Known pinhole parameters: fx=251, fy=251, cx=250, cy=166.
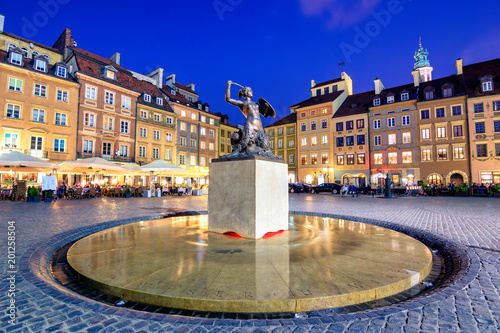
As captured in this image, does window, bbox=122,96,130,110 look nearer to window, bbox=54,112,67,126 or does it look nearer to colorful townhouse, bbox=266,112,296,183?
window, bbox=54,112,67,126

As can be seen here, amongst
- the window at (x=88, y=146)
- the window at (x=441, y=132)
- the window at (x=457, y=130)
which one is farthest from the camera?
the window at (x=441, y=132)

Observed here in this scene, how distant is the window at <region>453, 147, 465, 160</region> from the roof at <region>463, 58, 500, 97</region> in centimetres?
699

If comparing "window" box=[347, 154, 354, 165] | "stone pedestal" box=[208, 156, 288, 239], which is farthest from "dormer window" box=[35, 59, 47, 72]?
"window" box=[347, 154, 354, 165]

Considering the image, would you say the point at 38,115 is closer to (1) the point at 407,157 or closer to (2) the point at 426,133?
(1) the point at 407,157

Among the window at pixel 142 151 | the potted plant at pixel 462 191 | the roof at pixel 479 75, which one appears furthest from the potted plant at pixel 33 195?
the roof at pixel 479 75

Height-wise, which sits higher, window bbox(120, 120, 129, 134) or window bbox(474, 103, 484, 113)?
window bbox(474, 103, 484, 113)

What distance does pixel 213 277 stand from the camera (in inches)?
126

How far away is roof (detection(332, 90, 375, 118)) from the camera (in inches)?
1617

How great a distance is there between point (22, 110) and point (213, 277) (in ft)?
108

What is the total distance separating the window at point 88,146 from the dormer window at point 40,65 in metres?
8.53

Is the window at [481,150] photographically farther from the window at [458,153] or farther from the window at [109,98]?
the window at [109,98]

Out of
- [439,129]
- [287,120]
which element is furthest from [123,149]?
[439,129]

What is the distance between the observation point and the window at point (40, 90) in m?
26.7

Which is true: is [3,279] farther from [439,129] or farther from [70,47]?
[439,129]
